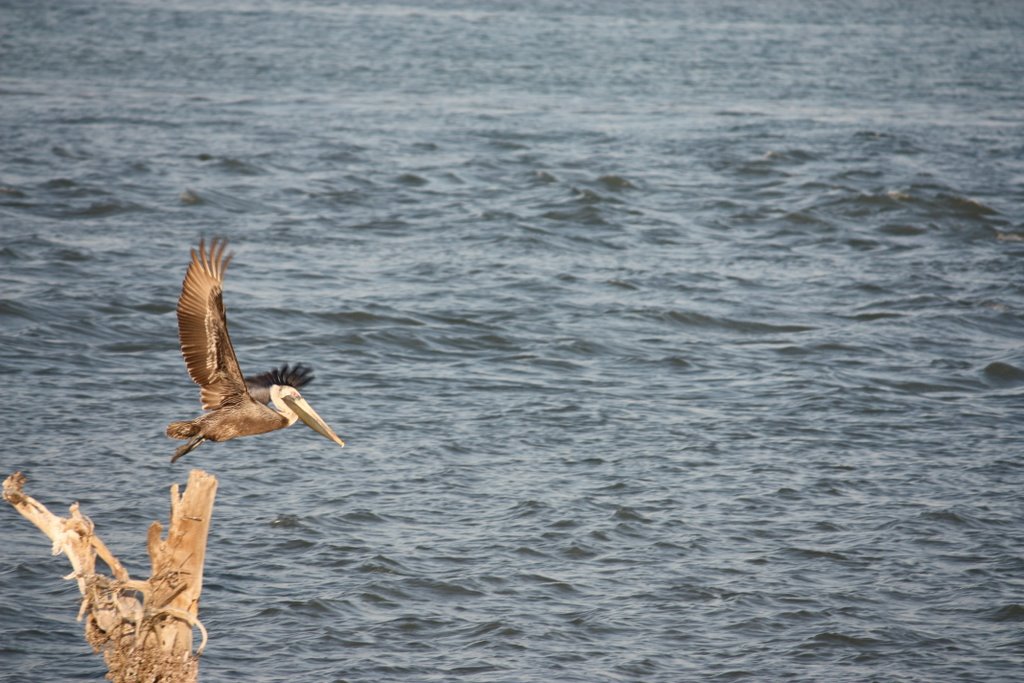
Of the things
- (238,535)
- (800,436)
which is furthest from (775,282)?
(238,535)

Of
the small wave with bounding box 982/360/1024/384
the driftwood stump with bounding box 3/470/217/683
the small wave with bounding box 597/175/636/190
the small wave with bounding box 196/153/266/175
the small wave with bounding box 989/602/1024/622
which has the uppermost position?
the driftwood stump with bounding box 3/470/217/683

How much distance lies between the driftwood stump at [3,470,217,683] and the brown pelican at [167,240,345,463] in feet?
5.83

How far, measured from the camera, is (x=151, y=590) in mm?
6145

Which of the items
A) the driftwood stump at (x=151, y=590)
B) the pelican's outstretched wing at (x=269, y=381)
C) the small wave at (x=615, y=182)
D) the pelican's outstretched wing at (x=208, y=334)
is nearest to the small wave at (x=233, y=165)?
the small wave at (x=615, y=182)

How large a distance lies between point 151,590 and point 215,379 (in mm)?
2289

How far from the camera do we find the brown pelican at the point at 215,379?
803 centimetres

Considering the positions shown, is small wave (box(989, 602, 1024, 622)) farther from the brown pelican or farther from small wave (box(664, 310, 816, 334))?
small wave (box(664, 310, 816, 334))

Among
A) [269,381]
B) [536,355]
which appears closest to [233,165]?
[536,355]

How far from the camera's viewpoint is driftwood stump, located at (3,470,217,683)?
19.9 ft

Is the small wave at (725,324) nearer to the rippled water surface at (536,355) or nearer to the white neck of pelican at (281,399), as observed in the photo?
the rippled water surface at (536,355)

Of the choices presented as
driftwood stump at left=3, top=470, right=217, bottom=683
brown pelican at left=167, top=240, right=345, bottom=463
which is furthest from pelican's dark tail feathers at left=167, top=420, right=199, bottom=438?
driftwood stump at left=3, top=470, right=217, bottom=683

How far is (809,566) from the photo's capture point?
35.2 ft

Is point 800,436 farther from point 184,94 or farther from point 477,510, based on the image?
point 184,94

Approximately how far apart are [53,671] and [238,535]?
2380 mm
